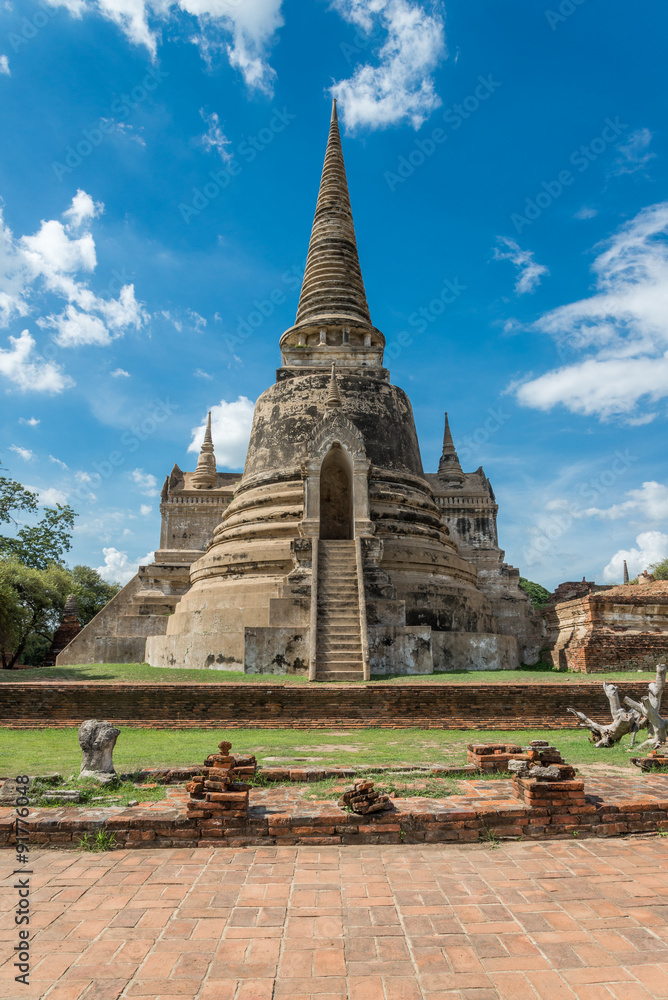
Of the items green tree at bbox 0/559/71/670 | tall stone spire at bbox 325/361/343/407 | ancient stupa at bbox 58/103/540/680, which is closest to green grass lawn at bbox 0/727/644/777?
ancient stupa at bbox 58/103/540/680

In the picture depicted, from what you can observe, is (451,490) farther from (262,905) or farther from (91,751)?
(262,905)

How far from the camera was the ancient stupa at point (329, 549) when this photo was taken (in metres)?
13.4

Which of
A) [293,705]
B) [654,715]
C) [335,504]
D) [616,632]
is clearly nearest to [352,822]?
[654,715]

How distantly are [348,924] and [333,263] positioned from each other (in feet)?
78.4

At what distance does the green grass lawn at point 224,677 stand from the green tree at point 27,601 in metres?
8.91

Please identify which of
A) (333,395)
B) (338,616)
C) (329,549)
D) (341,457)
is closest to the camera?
(338,616)

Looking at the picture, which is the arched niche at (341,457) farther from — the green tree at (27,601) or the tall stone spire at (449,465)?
the green tree at (27,601)

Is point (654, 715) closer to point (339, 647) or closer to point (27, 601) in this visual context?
point (339, 647)

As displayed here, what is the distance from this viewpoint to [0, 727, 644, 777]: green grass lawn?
669 centimetres

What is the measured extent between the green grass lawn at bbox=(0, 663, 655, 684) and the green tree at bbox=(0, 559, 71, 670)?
29.2 feet

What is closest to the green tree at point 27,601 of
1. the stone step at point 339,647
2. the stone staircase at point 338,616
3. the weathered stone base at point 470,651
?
the stone staircase at point 338,616

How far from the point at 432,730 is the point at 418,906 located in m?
6.53

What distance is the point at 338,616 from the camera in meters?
13.4

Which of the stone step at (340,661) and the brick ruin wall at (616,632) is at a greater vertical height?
the brick ruin wall at (616,632)
